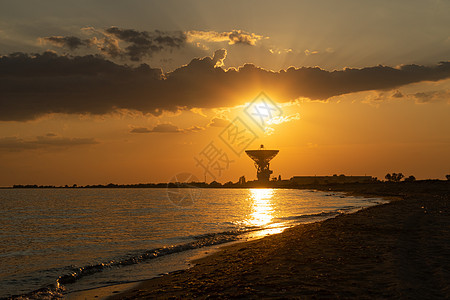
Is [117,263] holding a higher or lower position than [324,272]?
lower

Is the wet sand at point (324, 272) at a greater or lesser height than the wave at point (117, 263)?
greater

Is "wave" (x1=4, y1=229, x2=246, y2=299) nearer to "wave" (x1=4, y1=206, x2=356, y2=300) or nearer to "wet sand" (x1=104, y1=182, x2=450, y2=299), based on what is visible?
"wave" (x1=4, y1=206, x2=356, y2=300)

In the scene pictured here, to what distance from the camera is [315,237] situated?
19219 millimetres

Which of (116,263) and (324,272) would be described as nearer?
(324,272)

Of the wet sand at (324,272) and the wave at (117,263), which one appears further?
the wave at (117,263)

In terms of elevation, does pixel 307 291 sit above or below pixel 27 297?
above

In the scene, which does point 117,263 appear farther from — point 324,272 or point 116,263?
point 324,272

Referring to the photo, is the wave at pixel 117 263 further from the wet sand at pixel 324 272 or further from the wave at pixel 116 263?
the wet sand at pixel 324 272

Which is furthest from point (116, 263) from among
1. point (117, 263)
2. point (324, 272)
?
point (324, 272)

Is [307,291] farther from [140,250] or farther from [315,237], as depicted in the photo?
[140,250]

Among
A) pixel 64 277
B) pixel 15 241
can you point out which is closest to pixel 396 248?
pixel 64 277

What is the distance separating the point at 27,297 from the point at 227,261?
23.5ft

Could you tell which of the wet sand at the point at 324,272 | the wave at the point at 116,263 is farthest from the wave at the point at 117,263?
the wet sand at the point at 324,272

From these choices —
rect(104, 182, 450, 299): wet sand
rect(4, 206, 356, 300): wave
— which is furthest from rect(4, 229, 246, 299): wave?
rect(104, 182, 450, 299): wet sand
